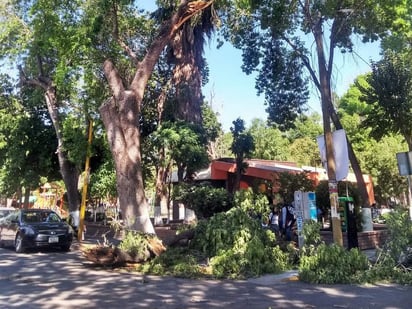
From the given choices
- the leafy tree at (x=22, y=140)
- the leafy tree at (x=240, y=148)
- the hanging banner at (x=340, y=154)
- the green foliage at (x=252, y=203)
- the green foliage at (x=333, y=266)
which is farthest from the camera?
the leafy tree at (x=22, y=140)

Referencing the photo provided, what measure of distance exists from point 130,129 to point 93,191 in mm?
10647

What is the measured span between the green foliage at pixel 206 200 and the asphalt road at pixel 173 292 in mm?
5651

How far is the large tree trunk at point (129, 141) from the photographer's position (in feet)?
46.7

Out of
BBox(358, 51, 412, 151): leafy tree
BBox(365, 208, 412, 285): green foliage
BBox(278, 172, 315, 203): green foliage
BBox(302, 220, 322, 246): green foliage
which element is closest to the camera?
BBox(365, 208, 412, 285): green foliage

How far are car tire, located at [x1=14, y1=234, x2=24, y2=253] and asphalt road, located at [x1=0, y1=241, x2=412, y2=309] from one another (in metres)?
5.30

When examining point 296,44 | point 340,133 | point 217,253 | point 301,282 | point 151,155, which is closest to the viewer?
point 301,282

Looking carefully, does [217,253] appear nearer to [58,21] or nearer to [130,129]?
[130,129]

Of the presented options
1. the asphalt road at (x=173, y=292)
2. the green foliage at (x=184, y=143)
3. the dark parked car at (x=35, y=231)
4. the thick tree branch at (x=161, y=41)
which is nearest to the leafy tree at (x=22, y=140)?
the dark parked car at (x=35, y=231)

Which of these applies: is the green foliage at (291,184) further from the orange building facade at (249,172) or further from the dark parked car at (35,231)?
the dark parked car at (35,231)

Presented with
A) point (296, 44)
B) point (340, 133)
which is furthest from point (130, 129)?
point (296, 44)

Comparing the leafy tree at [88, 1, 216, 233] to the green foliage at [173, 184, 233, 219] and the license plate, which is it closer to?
the green foliage at [173, 184, 233, 219]

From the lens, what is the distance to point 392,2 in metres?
14.1

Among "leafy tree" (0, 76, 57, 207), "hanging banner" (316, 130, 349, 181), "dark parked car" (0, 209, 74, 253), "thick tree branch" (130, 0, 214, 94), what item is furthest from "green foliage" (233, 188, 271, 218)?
"leafy tree" (0, 76, 57, 207)

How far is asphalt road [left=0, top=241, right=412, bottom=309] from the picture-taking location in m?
8.02
